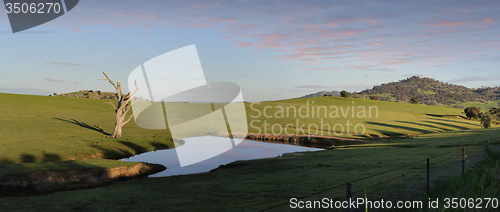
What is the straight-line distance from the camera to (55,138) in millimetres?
42719

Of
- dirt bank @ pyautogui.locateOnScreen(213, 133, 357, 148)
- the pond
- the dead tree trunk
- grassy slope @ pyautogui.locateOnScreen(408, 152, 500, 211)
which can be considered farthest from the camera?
dirt bank @ pyautogui.locateOnScreen(213, 133, 357, 148)

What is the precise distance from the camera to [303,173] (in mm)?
24438

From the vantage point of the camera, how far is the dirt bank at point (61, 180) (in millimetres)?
22469

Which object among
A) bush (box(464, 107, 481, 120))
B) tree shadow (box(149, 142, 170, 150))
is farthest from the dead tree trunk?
bush (box(464, 107, 481, 120))

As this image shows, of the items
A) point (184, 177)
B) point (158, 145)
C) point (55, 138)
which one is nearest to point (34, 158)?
point (55, 138)

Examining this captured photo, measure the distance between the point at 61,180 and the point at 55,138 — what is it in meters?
21.2

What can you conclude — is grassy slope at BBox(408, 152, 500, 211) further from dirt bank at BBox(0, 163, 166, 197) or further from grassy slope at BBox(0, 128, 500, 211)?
dirt bank at BBox(0, 163, 166, 197)

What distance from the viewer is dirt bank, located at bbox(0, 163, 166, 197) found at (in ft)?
73.7

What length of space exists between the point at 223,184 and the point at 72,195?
9.96 meters

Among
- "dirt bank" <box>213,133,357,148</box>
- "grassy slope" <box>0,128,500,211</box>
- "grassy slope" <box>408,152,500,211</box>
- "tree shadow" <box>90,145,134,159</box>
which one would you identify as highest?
"grassy slope" <box>408,152,500,211</box>

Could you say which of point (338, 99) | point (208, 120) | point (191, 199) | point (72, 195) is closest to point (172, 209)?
point (191, 199)

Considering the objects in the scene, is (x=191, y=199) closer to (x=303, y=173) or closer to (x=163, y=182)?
(x=163, y=182)

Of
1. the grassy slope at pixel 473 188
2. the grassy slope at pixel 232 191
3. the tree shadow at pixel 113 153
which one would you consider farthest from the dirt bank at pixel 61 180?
the grassy slope at pixel 473 188

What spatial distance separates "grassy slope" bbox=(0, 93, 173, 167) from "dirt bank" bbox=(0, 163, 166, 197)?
851 cm
